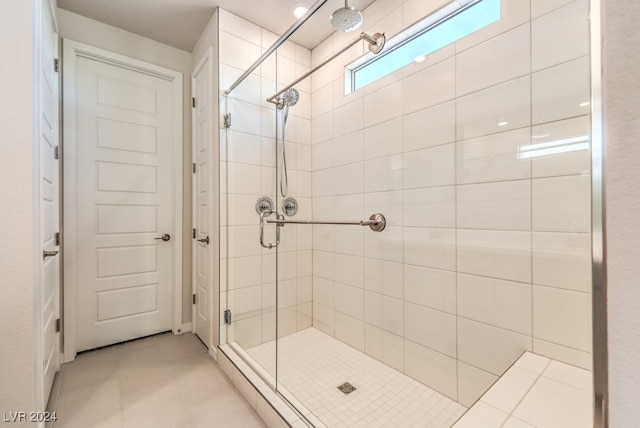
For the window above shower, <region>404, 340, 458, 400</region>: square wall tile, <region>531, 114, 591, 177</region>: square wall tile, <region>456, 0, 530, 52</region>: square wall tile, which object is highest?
the window above shower

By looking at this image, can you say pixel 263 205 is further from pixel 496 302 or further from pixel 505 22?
pixel 505 22

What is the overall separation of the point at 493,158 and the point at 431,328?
1016mm

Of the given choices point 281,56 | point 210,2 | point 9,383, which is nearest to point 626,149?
point 9,383

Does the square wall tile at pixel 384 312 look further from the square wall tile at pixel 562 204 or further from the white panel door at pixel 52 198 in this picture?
the white panel door at pixel 52 198

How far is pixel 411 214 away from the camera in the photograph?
173cm

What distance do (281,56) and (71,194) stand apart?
1957mm

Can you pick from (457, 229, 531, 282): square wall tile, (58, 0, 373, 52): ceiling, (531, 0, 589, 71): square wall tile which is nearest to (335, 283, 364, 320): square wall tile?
(457, 229, 531, 282): square wall tile

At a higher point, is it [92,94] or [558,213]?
[92,94]

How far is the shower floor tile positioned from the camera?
1436 millimetres

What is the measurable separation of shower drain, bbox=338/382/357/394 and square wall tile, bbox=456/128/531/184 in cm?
136

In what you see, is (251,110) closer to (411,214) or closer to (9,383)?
(411,214)

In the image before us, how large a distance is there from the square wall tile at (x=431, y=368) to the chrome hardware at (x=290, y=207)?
49.4 inches

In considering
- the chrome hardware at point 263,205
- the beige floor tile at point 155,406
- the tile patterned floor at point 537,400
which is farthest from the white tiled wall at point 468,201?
the beige floor tile at point 155,406

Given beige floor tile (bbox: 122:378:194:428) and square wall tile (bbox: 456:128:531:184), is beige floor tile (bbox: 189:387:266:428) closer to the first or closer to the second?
beige floor tile (bbox: 122:378:194:428)
